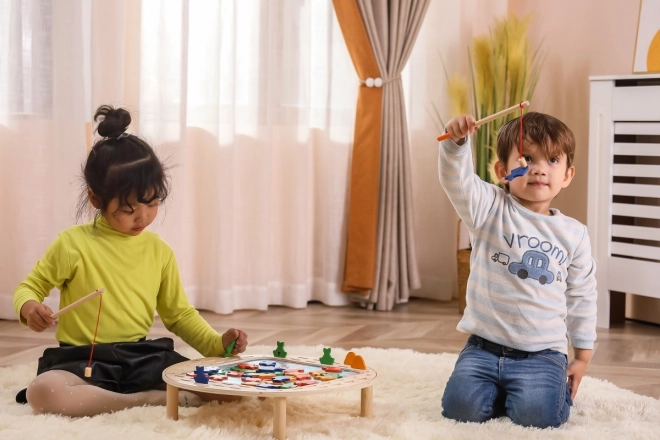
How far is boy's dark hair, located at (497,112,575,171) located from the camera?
180 centimetres

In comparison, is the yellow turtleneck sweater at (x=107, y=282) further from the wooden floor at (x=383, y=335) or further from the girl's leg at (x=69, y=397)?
the wooden floor at (x=383, y=335)

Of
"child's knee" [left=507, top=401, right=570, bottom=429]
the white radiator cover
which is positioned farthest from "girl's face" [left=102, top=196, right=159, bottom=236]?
the white radiator cover

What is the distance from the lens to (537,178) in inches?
70.8

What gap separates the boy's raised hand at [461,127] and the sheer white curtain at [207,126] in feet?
4.88

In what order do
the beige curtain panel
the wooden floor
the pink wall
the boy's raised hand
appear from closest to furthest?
the boy's raised hand, the wooden floor, the pink wall, the beige curtain panel

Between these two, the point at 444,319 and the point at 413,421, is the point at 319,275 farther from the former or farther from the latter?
the point at 413,421

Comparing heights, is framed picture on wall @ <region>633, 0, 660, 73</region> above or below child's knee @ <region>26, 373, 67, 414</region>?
above

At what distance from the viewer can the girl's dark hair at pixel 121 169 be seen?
1.79m

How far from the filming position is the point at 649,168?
2891 mm

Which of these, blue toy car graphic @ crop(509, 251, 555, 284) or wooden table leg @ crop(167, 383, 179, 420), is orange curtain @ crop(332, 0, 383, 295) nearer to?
blue toy car graphic @ crop(509, 251, 555, 284)

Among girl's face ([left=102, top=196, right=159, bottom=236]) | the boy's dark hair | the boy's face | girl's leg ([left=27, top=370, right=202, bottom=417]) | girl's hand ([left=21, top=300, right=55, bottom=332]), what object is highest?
the boy's dark hair

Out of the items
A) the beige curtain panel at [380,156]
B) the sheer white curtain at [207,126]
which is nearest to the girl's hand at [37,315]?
the sheer white curtain at [207,126]

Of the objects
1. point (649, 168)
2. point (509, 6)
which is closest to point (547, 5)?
point (509, 6)

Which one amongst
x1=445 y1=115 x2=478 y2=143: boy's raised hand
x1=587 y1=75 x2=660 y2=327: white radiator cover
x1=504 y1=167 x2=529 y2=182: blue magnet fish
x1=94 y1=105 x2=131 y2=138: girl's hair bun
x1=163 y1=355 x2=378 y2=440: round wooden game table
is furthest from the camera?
x1=587 y1=75 x2=660 y2=327: white radiator cover
